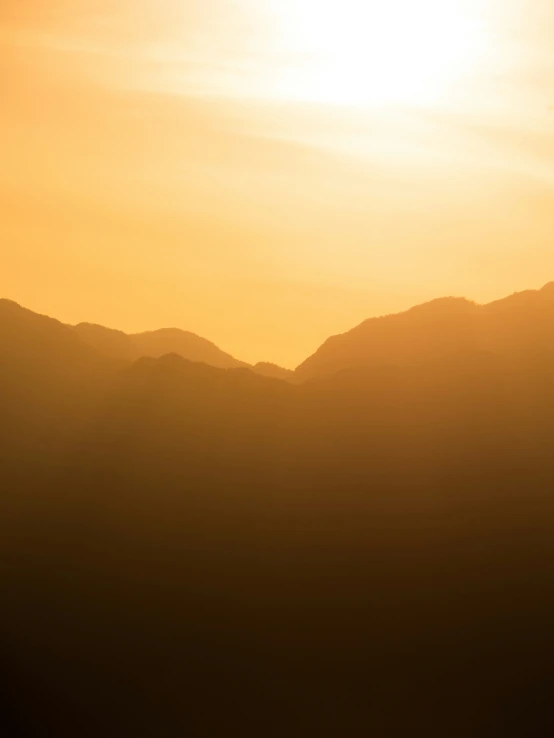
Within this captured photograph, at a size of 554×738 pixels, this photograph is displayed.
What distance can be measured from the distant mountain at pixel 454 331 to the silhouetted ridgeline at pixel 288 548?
1.90 ft

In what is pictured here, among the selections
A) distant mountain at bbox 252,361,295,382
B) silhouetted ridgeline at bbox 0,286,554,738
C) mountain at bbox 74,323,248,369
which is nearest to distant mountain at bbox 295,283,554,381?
silhouetted ridgeline at bbox 0,286,554,738

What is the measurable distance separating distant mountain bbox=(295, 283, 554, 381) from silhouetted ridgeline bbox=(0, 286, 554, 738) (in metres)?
0.58

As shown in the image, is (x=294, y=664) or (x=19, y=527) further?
(x=19, y=527)

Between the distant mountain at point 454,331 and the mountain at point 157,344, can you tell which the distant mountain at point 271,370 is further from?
the distant mountain at point 454,331

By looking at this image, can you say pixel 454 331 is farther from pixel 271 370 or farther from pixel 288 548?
pixel 288 548

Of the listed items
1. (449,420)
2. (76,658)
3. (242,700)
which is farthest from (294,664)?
(449,420)

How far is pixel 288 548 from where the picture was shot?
89062 millimetres

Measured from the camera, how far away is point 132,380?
107 metres

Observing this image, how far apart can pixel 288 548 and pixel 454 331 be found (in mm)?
37618

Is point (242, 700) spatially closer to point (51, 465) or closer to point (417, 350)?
point (51, 465)

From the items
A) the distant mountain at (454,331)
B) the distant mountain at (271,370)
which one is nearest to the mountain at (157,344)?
the distant mountain at (271,370)

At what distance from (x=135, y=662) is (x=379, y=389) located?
37088 mm

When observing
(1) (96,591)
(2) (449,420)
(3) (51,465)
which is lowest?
(1) (96,591)

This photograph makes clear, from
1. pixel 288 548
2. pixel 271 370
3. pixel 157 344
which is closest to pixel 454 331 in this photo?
pixel 271 370
